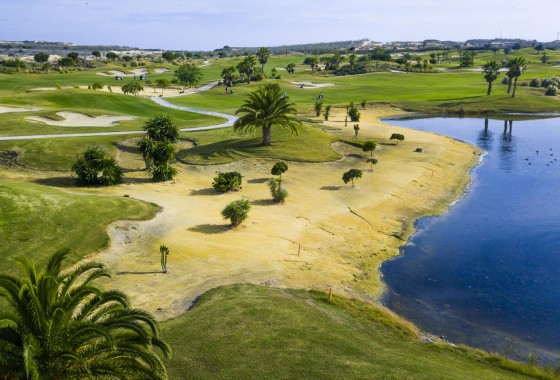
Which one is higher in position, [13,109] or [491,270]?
[13,109]

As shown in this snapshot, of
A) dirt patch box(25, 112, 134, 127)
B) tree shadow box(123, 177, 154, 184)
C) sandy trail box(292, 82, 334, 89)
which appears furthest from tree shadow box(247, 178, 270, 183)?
sandy trail box(292, 82, 334, 89)

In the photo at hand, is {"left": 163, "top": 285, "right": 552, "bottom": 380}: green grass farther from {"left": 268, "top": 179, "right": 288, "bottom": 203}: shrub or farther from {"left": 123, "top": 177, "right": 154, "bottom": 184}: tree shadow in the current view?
{"left": 123, "top": 177, "right": 154, "bottom": 184}: tree shadow

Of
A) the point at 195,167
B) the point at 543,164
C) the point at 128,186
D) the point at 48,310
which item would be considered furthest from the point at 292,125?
the point at 48,310

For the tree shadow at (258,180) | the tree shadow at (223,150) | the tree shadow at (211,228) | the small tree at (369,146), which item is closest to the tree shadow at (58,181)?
the tree shadow at (223,150)

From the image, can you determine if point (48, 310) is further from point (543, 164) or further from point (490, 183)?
point (543, 164)

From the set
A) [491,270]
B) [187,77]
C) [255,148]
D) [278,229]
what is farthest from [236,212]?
[187,77]

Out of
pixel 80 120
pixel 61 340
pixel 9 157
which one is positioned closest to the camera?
pixel 61 340

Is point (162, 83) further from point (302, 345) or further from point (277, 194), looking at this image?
point (302, 345)
